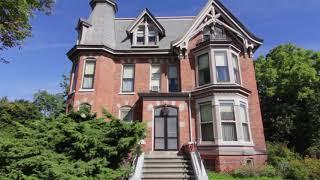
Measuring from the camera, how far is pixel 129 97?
778 inches

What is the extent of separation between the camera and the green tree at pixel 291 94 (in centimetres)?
2680

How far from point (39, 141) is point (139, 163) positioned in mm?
4844

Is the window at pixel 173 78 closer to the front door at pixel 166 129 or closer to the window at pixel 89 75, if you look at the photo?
the front door at pixel 166 129

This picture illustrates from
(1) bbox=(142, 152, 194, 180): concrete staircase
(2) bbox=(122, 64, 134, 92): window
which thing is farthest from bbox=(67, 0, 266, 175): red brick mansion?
(1) bbox=(142, 152, 194, 180): concrete staircase

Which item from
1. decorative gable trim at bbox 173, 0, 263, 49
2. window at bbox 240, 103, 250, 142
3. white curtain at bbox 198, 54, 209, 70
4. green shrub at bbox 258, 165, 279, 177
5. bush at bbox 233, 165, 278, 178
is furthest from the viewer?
decorative gable trim at bbox 173, 0, 263, 49

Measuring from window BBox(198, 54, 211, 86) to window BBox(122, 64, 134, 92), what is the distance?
Answer: 516 centimetres

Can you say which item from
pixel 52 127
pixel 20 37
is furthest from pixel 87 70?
pixel 52 127

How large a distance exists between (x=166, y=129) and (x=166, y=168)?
4.02 meters

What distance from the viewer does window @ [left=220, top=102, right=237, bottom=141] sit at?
17.0 m

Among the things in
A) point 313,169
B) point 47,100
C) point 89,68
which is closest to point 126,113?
point 89,68

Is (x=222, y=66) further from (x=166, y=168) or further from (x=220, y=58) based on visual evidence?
(x=166, y=168)

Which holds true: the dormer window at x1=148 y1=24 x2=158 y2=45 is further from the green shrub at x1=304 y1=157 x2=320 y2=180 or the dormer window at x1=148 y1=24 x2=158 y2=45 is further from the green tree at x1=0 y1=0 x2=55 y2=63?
the green shrub at x1=304 y1=157 x2=320 y2=180

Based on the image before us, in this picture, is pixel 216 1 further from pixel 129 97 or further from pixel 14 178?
pixel 14 178

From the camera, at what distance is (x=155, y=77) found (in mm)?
20562
